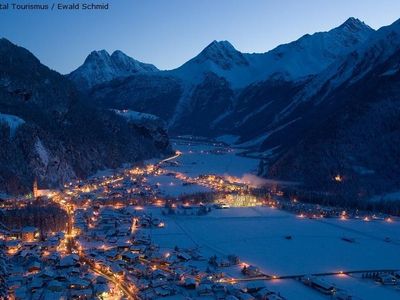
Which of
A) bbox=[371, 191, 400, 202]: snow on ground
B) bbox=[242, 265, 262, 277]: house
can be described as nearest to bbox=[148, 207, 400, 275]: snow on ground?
bbox=[242, 265, 262, 277]: house

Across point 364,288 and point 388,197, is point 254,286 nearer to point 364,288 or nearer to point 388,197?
point 364,288

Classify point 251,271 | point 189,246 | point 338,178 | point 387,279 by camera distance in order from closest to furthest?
point 387,279 < point 251,271 < point 189,246 < point 338,178

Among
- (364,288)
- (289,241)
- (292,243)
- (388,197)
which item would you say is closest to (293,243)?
(292,243)

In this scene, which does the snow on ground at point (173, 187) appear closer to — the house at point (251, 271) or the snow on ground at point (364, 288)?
the house at point (251, 271)

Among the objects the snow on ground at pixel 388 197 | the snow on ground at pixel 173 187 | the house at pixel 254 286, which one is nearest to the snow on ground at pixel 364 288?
the house at pixel 254 286

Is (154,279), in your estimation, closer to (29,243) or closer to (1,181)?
(29,243)

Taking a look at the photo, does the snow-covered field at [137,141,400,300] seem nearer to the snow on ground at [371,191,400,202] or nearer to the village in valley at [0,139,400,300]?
the village in valley at [0,139,400,300]

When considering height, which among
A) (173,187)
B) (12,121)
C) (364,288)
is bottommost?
(364,288)
